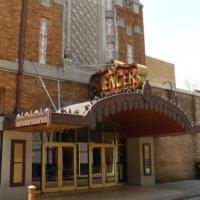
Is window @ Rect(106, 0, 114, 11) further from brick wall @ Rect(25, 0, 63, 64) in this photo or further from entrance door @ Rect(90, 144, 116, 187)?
entrance door @ Rect(90, 144, 116, 187)

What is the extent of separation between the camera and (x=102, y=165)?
18938mm

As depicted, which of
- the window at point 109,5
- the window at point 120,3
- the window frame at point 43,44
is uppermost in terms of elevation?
the window at point 120,3

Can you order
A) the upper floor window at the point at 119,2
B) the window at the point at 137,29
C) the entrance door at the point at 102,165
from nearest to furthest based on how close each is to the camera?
the entrance door at the point at 102,165 < the upper floor window at the point at 119,2 < the window at the point at 137,29

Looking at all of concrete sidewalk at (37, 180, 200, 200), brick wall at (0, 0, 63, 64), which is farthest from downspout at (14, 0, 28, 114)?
concrete sidewalk at (37, 180, 200, 200)

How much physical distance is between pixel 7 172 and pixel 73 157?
402 cm

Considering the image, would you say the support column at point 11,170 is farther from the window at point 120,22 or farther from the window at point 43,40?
the window at point 120,22

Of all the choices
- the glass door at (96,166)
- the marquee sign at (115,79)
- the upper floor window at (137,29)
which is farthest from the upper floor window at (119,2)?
the glass door at (96,166)

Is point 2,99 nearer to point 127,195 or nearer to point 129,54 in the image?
point 127,195

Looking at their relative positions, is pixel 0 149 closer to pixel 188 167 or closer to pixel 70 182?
pixel 70 182

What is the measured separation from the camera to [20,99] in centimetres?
1567

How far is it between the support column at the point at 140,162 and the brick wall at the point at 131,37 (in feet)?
17.9

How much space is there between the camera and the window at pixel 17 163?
14312 millimetres

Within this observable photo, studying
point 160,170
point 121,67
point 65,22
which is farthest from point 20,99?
point 160,170

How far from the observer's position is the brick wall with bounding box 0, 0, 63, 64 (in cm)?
1595
